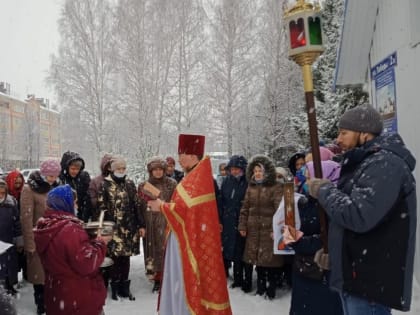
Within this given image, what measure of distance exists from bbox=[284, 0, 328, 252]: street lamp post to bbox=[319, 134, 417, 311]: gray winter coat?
0.30 m

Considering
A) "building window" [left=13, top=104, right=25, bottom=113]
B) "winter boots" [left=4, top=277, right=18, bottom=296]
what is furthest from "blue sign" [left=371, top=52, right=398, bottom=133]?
"building window" [left=13, top=104, right=25, bottom=113]

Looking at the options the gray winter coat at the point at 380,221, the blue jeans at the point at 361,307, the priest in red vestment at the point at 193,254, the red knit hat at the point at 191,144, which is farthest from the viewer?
the red knit hat at the point at 191,144

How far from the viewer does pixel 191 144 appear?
3.87 m

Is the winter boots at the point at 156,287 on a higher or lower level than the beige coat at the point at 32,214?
lower

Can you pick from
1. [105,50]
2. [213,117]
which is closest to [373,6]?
[213,117]

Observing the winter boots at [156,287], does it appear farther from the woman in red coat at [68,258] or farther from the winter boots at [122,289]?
the woman in red coat at [68,258]

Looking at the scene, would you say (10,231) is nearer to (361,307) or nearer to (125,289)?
(125,289)

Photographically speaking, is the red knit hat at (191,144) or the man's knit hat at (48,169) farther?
the man's knit hat at (48,169)

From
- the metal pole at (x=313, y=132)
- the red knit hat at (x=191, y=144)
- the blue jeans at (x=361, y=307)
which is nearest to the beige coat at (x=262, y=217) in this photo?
the red knit hat at (x=191, y=144)

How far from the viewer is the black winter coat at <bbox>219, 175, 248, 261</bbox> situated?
20.9 ft

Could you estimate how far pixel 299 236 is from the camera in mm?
2984

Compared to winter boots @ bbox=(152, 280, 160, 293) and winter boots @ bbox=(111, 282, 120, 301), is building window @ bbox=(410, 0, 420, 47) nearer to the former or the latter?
winter boots @ bbox=(152, 280, 160, 293)

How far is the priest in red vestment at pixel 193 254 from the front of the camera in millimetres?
3490

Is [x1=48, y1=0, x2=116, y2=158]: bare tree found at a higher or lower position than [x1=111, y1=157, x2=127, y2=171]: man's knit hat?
higher
